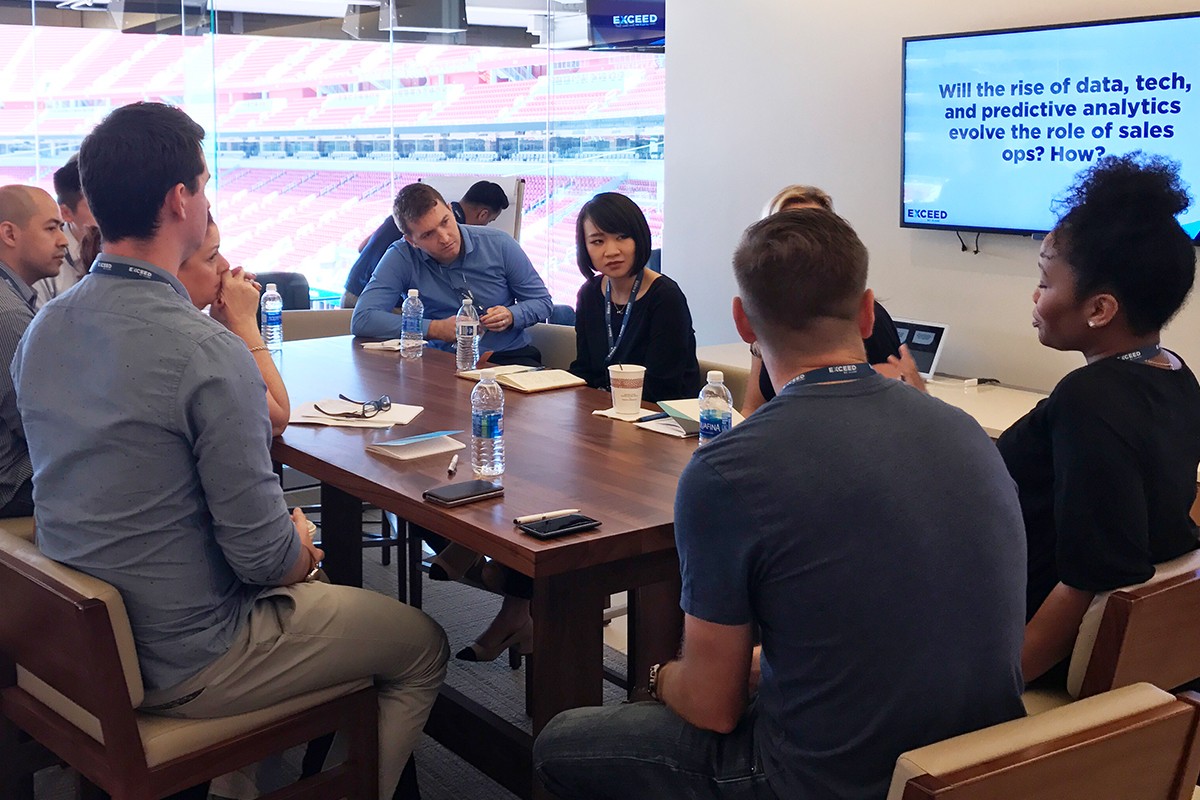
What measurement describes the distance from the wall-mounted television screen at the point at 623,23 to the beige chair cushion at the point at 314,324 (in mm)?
3317

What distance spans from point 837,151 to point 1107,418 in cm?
333

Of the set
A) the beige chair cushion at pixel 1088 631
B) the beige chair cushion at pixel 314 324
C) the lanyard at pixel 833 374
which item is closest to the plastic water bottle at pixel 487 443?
the lanyard at pixel 833 374

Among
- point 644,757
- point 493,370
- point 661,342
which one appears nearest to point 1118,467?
point 644,757

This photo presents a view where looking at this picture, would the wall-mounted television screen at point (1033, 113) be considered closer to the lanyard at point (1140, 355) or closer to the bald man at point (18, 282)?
the lanyard at point (1140, 355)

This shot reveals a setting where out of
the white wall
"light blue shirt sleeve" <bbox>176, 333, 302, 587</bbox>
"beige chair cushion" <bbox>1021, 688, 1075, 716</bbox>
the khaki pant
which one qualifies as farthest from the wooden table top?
the white wall

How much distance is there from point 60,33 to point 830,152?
425cm

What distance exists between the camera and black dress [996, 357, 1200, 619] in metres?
1.74

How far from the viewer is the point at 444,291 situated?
15.1ft

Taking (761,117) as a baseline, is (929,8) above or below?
above

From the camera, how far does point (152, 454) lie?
6.26ft

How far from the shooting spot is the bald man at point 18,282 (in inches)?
103

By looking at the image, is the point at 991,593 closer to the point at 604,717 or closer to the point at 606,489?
the point at 604,717

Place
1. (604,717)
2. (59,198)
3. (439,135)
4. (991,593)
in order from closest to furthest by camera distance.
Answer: (991,593)
(604,717)
(59,198)
(439,135)

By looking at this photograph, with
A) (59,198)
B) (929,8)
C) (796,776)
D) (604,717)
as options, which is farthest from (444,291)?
(796,776)
